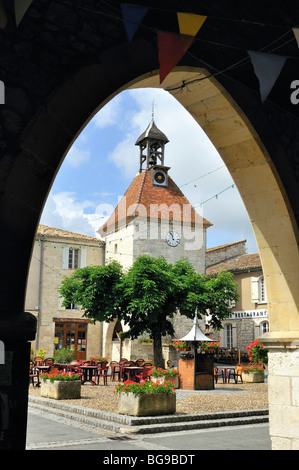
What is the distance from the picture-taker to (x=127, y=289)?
710 inches

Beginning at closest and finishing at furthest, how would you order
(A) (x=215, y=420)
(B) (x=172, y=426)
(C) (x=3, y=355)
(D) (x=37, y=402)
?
(C) (x=3, y=355), (B) (x=172, y=426), (A) (x=215, y=420), (D) (x=37, y=402)

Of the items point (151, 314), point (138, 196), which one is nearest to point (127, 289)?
point (151, 314)

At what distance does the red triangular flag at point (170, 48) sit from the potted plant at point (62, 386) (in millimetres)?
9013

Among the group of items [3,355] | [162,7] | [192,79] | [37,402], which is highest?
[162,7]

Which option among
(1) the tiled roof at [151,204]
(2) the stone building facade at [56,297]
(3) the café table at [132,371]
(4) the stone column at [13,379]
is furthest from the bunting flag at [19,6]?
(2) the stone building facade at [56,297]

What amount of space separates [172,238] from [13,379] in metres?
23.9

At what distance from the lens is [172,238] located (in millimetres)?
26562

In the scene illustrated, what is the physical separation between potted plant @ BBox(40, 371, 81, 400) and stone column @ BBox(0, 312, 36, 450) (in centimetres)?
876

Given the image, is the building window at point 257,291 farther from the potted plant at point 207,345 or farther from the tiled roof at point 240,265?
the potted plant at point 207,345

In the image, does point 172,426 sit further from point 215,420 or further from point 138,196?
point 138,196

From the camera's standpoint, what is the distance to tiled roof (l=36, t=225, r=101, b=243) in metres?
26.5

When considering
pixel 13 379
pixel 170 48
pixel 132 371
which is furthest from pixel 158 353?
pixel 13 379

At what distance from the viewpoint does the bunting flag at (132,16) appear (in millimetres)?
3396
